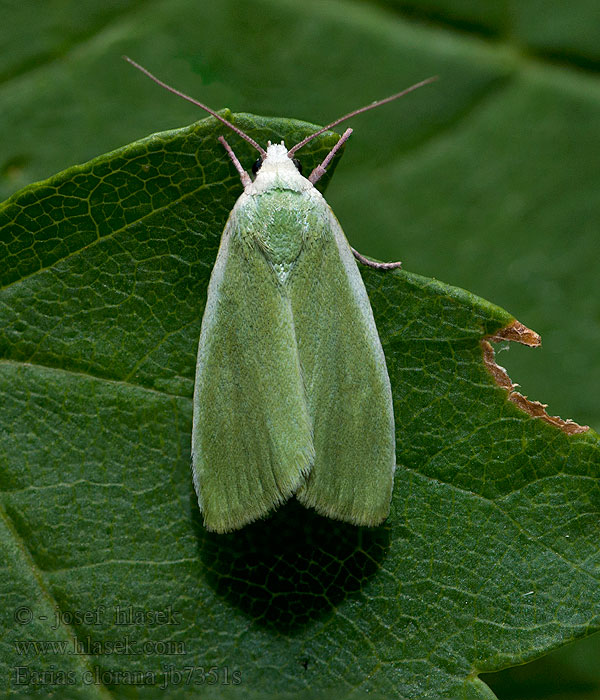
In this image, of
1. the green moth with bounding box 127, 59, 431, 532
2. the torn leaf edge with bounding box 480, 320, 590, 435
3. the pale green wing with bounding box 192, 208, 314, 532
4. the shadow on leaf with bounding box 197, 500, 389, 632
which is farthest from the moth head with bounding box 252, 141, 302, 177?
the shadow on leaf with bounding box 197, 500, 389, 632

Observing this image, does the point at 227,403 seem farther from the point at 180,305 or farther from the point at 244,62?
the point at 244,62

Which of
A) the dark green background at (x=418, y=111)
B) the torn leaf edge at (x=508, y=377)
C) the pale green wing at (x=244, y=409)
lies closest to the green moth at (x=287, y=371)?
the pale green wing at (x=244, y=409)

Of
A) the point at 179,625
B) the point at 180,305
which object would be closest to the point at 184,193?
the point at 180,305

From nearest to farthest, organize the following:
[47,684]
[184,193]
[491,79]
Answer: [47,684] → [184,193] → [491,79]

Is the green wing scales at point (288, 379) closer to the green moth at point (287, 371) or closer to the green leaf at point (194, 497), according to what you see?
the green moth at point (287, 371)

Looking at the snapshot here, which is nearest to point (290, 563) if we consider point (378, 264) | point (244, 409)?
point (244, 409)

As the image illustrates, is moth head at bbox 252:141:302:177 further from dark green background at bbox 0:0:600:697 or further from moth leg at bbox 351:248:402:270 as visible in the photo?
dark green background at bbox 0:0:600:697

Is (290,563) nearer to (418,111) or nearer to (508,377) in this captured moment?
(508,377)
